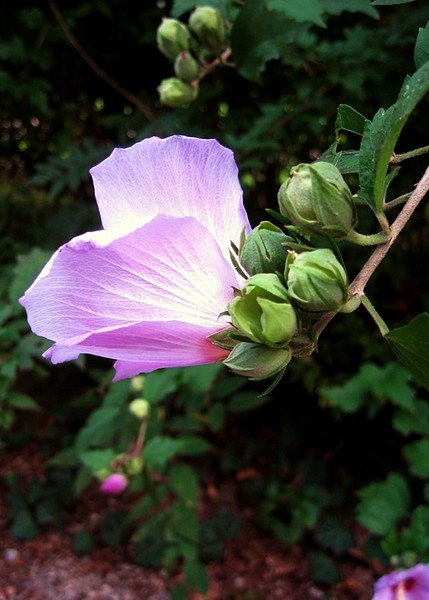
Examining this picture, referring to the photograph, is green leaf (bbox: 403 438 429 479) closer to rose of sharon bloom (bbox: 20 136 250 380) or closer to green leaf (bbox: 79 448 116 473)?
green leaf (bbox: 79 448 116 473)

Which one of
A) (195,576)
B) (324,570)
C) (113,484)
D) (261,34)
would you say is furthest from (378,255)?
(324,570)

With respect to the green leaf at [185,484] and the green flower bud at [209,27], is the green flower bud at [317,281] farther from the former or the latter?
the green leaf at [185,484]

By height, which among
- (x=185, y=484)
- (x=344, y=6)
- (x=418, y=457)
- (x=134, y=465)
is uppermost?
(x=344, y=6)

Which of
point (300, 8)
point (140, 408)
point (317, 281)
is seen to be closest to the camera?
point (317, 281)

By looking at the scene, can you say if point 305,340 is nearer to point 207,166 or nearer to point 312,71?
point 207,166

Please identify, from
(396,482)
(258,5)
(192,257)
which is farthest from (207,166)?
(396,482)

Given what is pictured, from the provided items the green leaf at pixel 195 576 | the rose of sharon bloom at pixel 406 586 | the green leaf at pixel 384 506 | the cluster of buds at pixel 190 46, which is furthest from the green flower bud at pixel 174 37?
the green leaf at pixel 195 576

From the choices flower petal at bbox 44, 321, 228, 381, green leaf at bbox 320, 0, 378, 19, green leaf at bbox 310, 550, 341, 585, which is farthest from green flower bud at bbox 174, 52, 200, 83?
green leaf at bbox 310, 550, 341, 585

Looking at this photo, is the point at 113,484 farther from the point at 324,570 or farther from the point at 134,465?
the point at 324,570
